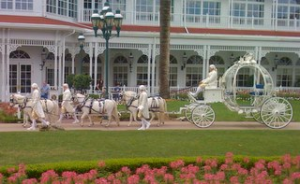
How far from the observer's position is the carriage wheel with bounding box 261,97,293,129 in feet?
48.5

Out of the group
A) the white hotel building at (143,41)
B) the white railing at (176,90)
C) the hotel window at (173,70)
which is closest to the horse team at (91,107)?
the white hotel building at (143,41)

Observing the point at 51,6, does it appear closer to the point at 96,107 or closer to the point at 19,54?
the point at 19,54

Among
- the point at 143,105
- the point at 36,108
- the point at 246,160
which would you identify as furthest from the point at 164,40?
the point at 246,160

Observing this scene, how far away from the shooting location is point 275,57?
32.5 metres

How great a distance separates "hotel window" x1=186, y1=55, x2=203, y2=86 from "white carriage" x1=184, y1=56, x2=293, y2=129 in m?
16.6

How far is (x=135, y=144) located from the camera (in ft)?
36.7

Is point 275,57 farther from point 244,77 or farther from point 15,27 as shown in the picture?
point 15,27

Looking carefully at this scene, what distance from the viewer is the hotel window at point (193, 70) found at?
32156mm

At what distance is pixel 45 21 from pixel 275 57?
17.0 metres

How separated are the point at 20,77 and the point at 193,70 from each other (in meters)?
12.4

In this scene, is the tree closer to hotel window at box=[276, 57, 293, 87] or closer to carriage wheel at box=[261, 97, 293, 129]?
carriage wheel at box=[261, 97, 293, 129]

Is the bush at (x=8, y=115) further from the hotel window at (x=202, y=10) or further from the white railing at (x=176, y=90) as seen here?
the hotel window at (x=202, y=10)

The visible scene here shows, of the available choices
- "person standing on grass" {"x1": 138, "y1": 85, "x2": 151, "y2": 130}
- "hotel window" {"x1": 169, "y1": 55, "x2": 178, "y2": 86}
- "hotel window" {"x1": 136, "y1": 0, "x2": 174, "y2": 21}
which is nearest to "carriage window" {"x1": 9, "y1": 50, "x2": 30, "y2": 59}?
"hotel window" {"x1": 136, "y1": 0, "x2": 174, "y2": 21}

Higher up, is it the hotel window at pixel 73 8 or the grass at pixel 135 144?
the hotel window at pixel 73 8
